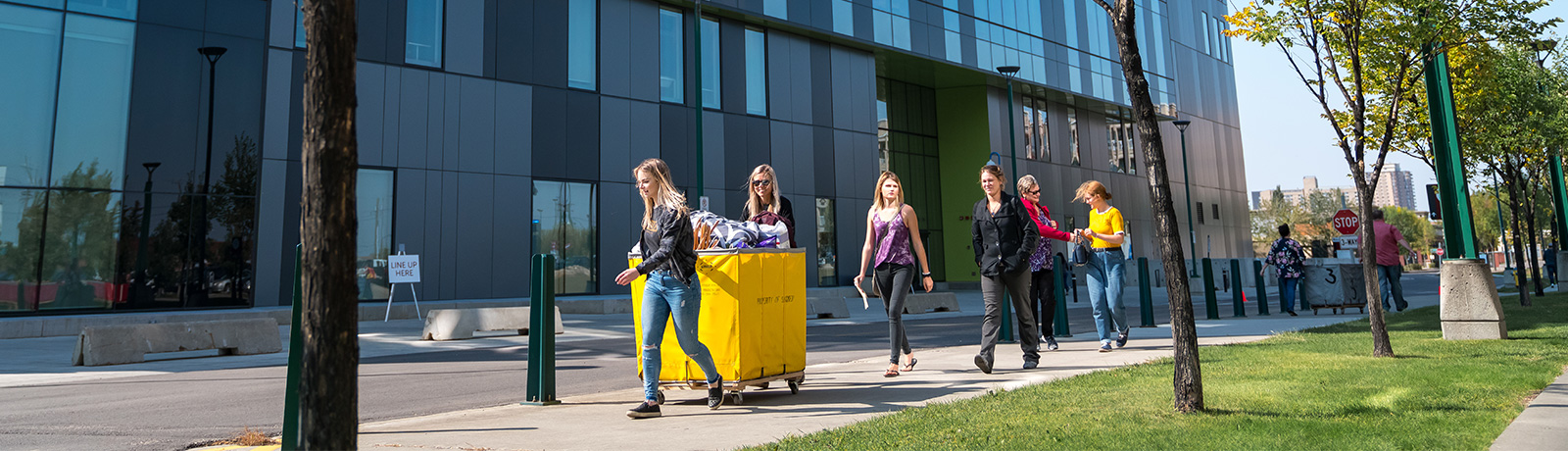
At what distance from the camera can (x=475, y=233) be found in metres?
22.6

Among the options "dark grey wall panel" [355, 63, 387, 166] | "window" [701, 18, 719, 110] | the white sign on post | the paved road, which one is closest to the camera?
the paved road

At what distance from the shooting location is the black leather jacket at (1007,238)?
7.75 meters

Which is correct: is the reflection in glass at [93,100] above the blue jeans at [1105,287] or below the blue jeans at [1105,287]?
above

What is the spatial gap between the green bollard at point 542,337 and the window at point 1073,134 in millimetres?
38440

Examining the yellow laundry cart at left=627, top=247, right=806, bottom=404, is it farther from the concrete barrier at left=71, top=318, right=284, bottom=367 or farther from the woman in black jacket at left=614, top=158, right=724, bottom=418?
the concrete barrier at left=71, top=318, right=284, bottom=367

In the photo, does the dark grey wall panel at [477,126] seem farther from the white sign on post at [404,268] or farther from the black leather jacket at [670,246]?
the black leather jacket at [670,246]

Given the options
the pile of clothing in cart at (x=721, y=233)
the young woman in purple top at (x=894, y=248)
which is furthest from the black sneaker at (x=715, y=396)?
the young woman in purple top at (x=894, y=248)

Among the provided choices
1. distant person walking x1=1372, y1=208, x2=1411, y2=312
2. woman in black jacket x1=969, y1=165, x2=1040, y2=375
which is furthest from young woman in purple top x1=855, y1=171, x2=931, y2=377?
distant person walking x1=1372, y1=208, x2=1411, y2=312

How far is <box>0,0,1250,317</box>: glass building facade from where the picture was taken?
60.7 feet

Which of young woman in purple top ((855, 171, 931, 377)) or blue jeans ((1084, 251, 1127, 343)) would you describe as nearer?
young woman in purple top ((855, 171, 931, 377))

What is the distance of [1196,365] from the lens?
4914 millimetres

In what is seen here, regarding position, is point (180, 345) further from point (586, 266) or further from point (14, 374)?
point (586, 266)

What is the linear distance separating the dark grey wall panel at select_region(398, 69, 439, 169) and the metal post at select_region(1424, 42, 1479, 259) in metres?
19.1

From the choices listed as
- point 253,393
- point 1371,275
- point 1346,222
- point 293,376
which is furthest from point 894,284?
point 1346,222
